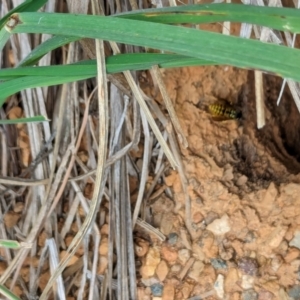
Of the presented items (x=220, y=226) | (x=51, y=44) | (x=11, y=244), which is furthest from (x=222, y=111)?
(x=11, y=244)

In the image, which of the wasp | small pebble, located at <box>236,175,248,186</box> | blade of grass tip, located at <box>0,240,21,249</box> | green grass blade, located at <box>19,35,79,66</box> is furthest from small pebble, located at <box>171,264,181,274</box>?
green grass blade, located at <box>19,35,79,66</box>

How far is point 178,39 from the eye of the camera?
64cm

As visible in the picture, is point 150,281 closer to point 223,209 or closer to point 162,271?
point 162,271

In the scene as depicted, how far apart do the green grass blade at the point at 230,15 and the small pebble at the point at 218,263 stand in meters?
0.64

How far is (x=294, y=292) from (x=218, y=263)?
18 cm

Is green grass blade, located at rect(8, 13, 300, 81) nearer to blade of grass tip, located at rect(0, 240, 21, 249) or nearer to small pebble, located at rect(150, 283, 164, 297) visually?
blade of grass tip, located at rect(0, 240, 21, 249)

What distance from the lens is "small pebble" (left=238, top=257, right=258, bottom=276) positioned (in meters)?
1.15

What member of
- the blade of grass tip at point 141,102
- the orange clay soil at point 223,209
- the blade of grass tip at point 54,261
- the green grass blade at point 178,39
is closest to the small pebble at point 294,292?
the orange clay soil at point 223,209

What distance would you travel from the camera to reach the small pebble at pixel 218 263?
1.18 meters

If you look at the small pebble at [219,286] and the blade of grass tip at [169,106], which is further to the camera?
the small pebble at [219,286]

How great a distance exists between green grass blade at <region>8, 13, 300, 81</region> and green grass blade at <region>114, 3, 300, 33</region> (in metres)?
0.06

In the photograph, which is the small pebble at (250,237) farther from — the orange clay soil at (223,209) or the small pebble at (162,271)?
the small pebble at (162,271)

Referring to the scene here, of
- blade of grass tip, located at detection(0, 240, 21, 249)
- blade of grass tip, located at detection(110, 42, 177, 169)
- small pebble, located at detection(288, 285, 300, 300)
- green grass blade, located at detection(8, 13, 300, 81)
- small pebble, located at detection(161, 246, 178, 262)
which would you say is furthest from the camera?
small pebble, located at detection(161, 246, 178, 262)

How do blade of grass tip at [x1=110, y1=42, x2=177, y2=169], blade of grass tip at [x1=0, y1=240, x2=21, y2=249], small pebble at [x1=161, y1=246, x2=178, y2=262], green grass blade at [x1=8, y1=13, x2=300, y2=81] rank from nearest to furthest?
green grass blade at [x1=8, y1=13, x2=300, y2=81], blade of grass tip at [x1=0, y1=240, x2=21, y2=249], blade of grass tip at [x1=110, y1=42, x2=177, y2=169], small pebble at [x1=161, y1=246, x2=178, y2=262]
